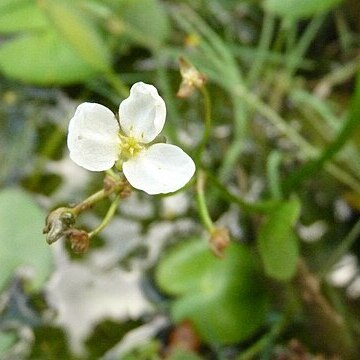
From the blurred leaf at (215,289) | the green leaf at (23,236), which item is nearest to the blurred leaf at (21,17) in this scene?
the green leaf at (23,236)

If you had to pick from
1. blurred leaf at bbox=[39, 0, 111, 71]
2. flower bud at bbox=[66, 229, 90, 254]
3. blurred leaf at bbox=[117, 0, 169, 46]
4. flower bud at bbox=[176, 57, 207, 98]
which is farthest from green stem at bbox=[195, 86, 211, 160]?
blurred leaf at bbox=[117, 0, 169, 46]

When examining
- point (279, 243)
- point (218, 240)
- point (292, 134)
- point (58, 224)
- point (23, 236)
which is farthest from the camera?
point (292, 134)

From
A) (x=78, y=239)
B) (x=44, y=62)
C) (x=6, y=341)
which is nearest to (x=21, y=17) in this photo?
(x=44, y=62)

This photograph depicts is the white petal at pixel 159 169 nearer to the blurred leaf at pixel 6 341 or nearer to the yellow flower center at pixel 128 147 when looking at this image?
the yellow flower center at pixel 128 147

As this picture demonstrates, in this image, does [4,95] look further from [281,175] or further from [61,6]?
[281,175]

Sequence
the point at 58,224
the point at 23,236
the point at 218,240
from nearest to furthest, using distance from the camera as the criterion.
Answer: the point at 58,224 → the point at 218,240 → the point at 23,236

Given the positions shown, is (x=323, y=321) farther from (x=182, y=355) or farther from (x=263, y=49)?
(x=263, y=49)
